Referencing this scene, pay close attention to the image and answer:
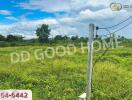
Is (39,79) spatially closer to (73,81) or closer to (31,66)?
(73,81)

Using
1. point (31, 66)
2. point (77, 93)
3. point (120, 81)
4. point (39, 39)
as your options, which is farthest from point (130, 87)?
point (39, 39)

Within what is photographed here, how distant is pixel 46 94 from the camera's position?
420 inches

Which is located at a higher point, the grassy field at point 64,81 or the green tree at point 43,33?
the green tree at point 43,33

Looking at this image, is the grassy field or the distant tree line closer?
the grassy field

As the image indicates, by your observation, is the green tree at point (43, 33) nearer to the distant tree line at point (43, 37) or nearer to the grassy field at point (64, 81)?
the distant tree line at point (43, 37)

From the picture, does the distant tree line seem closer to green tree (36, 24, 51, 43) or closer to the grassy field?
green tree (36, 24, 51, 43)

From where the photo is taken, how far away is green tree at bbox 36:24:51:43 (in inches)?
1462

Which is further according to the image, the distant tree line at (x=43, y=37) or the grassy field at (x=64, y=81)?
the distant tree line at (x=43, y=37)

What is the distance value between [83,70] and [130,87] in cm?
324

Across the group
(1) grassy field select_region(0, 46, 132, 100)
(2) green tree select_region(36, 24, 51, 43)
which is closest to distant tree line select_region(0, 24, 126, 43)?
(2) green tree select_region(36, 24, 51, 43)

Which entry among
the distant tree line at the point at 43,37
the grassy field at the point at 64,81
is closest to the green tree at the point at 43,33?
the distant tree line at the point at 43,37

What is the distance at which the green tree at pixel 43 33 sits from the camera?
37.1 m

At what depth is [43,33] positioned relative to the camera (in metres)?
38.2

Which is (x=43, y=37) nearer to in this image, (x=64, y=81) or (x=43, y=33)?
(x=43, y=33)
